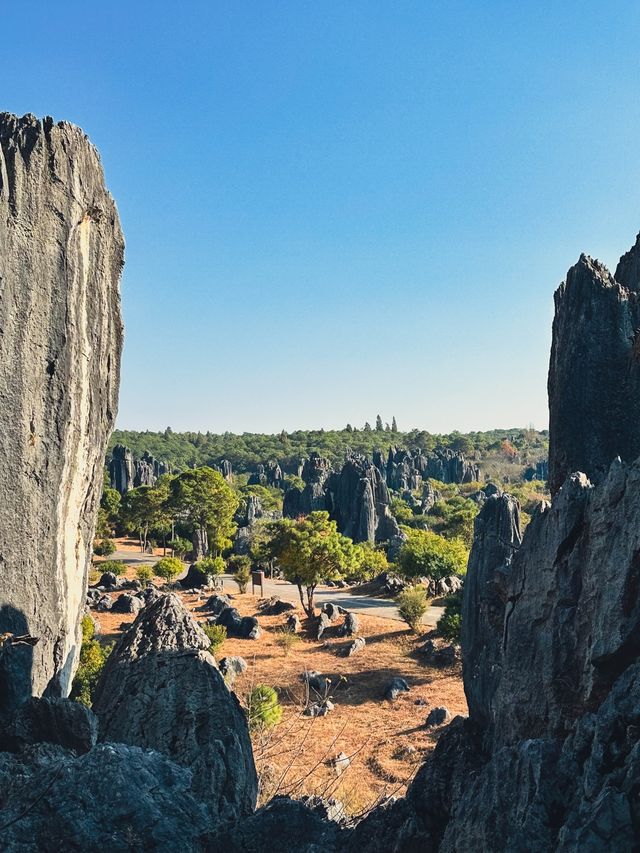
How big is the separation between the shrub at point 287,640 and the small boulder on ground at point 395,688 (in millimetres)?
4793

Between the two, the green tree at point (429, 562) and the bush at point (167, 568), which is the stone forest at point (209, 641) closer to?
the green tree at point (429, 562)

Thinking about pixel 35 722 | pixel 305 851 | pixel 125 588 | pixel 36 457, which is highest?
pixel 36 457

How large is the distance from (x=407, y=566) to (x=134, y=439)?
111482 millimetres

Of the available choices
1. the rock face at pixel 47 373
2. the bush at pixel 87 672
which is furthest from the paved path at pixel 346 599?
the rock face at pixel 47 373

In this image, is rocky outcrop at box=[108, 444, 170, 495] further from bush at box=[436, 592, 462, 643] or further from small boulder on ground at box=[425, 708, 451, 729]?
small boulder on ground at box=[425, 708, 451, 729]

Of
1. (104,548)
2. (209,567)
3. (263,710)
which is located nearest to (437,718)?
(263,710)

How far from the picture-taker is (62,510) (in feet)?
18.7

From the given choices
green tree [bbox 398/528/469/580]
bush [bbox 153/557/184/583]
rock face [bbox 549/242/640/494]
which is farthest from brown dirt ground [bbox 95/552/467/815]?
bush [bbox 153/557/184/583]

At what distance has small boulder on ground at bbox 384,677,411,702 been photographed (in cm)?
1720

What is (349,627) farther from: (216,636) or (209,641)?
(209,641)

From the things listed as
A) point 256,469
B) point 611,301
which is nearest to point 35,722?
point 611,301

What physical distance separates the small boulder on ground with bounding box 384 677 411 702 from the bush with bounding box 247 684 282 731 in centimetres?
435

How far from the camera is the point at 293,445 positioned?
129 metres

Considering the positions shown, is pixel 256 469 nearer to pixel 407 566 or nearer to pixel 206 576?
pixel 206 576
